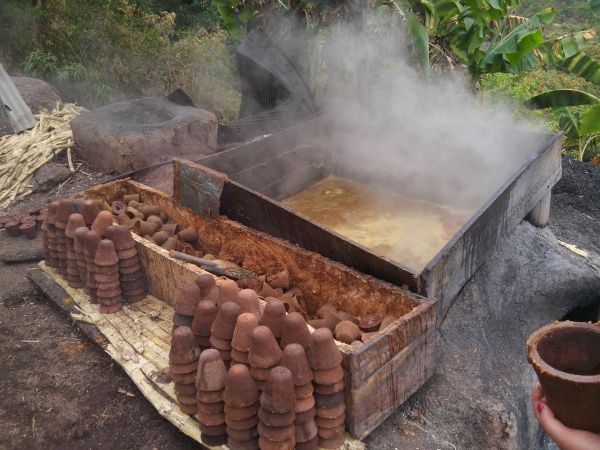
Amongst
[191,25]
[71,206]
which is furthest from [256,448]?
[191,25]

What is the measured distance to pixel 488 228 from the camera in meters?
3.91

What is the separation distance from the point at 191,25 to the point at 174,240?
408 inches

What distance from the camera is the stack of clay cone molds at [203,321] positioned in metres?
2.94

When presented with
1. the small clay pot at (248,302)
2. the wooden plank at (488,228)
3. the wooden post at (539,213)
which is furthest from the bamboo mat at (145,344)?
the wooden post at (539,213)

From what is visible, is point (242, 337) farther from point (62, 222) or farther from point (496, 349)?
point (62, 222)

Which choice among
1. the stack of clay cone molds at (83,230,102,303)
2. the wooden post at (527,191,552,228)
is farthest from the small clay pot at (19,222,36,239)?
the wooden post at (527,191,552,228)

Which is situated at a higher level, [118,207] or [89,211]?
[89,211]

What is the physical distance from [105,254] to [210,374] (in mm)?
1626

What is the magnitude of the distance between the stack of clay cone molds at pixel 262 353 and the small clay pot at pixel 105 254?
68.0 inches

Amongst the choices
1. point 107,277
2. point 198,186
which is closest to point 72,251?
point 107,277

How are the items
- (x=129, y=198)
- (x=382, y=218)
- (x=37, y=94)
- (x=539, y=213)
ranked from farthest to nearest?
(x=37, y=94) → (x=382, y=218) → (x=539, y=213) → (x=129, y=198)

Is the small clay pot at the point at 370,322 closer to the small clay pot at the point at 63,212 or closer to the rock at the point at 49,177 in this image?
the small clay pot at the point at 63,212

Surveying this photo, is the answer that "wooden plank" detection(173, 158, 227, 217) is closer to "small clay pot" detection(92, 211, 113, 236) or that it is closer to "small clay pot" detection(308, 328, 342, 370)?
"small clay pot" detection(92, 211, 113, 236)

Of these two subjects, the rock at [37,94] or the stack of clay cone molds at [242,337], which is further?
the rock at [37,94]
